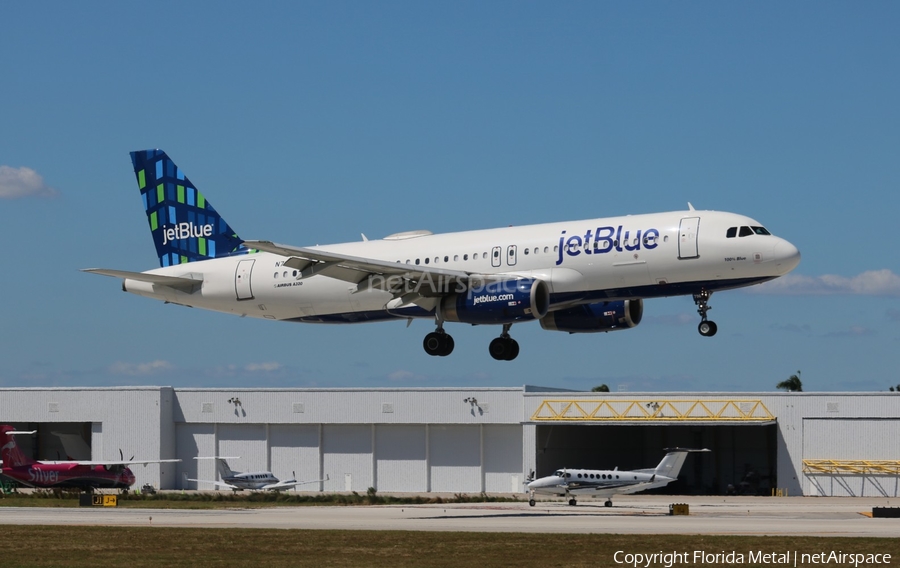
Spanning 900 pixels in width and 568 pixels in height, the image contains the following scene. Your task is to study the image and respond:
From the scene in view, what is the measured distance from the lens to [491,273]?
52.6 metres

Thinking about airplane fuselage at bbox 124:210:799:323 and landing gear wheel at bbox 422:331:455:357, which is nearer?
airplane fuselage at bbox 124:210:799:323

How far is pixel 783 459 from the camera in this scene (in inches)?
3428

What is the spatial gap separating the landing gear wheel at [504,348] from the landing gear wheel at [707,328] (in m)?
9.73

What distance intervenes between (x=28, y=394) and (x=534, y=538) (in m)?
69.9

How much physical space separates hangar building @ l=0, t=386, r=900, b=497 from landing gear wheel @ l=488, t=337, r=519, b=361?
36685mm

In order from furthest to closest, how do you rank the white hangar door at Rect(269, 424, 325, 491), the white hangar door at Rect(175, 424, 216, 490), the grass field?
1. the white hangar door at Rect(175, 424, 216, 490)
2. the white hangar door at Rect(269, 424, 325, 491)
3. the grass field

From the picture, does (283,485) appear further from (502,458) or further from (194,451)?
(502,458)

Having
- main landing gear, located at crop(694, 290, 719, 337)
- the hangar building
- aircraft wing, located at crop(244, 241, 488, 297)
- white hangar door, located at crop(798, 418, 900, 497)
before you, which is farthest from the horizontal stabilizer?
white hangar door, located at crop(798, 418, 900, 497)

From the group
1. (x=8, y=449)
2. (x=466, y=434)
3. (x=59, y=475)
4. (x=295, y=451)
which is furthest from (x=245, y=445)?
(x=8, y=449)

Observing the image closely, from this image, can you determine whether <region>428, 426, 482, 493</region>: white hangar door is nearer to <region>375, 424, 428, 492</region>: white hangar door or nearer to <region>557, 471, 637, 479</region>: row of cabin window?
<region>375, 424, 428, 492</region>: white hangar door

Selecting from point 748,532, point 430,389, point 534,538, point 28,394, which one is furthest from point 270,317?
point 28,394

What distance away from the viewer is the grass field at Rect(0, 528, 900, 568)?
42.3 meters

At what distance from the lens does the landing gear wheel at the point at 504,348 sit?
56.1 m

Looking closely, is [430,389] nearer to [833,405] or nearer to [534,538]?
[833,405]
